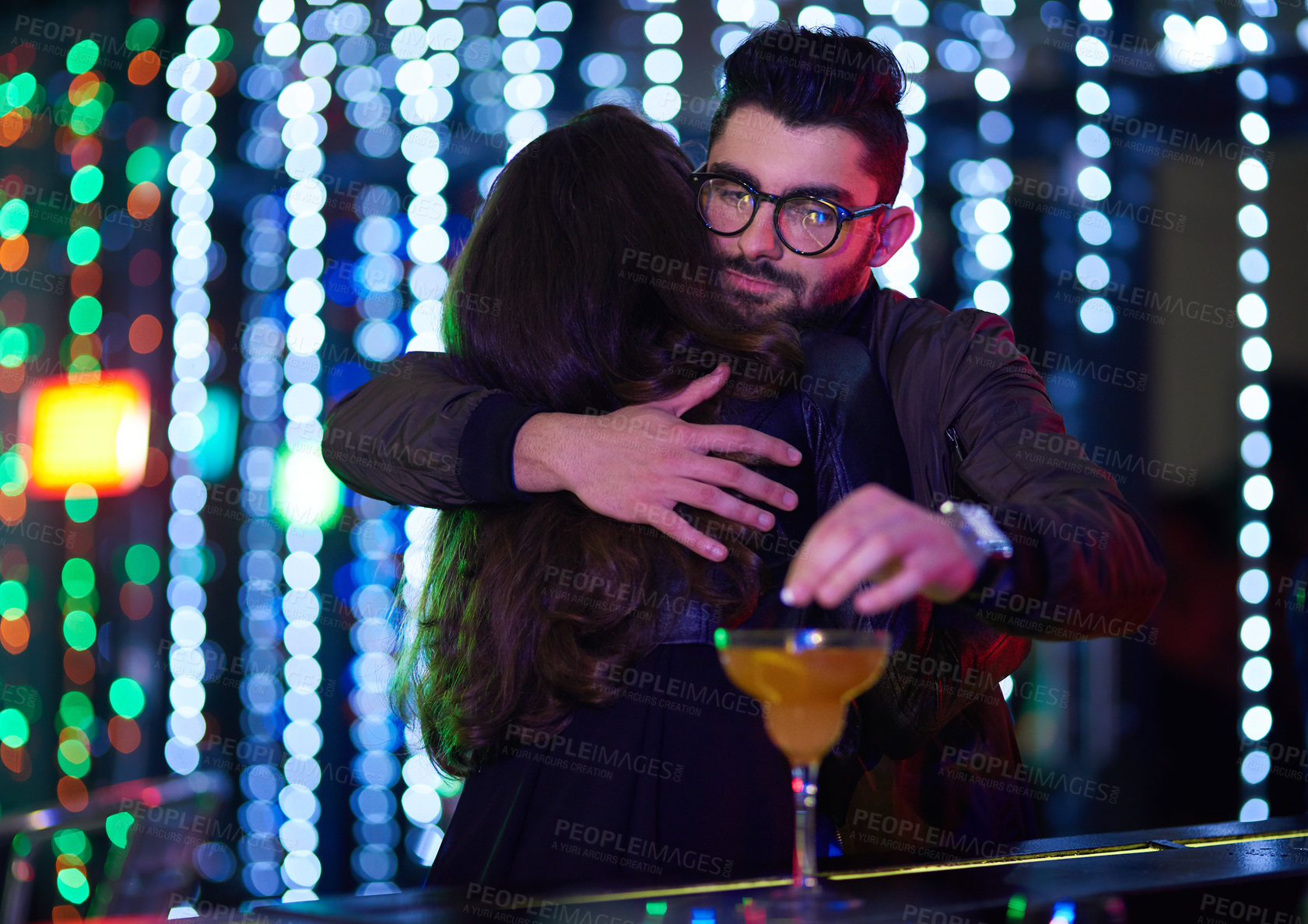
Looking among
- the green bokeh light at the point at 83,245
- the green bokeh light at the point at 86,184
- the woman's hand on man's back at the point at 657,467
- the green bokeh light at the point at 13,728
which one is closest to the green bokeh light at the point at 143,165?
the green bokeh light at the point at 86,184

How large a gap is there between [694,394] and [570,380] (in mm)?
159

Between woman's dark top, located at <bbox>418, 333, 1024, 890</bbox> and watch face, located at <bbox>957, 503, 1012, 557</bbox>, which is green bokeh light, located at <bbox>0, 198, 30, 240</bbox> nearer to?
woman's dark top, located at <bbox>418, 333, 1024, 890</bbox>

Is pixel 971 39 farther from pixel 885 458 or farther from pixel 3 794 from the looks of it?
pixel 3 794

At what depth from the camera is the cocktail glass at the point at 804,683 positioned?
850mm

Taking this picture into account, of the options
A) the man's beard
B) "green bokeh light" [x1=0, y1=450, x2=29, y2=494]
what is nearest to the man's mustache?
the man's beard

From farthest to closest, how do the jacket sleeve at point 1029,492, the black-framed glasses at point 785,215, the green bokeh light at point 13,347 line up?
1. the green bokeh light at point 13,347
2. the black-framed glasses at point 785,215
3. the jacket sleeve at point 1029,492

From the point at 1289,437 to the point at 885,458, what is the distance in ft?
7.83

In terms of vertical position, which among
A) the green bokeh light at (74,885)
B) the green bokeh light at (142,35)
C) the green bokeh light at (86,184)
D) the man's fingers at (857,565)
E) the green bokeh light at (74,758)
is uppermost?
the green bokeh light at (142,35)

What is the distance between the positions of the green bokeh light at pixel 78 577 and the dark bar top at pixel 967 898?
Result: 4.30 meters

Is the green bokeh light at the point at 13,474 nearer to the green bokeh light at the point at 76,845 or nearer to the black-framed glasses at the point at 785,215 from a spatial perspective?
the green bokeh light at the point at 76,845

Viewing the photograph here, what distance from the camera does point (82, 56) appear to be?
4.93 meters

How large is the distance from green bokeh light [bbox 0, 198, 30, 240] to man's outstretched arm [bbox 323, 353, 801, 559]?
439 centimetres

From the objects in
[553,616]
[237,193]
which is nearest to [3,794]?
[237,193]

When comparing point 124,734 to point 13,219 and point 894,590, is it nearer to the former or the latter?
point 13,219
